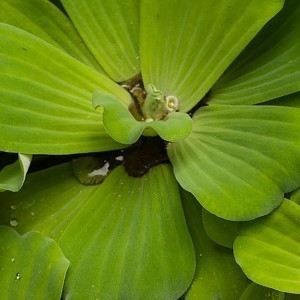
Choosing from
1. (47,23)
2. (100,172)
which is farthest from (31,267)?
(47,23)

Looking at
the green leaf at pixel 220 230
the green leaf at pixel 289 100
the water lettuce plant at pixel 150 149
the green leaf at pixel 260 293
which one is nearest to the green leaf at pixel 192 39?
the water lettuce plant at pixel 150 149

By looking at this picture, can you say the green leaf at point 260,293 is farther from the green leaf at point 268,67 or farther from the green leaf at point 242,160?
the green leaf at point 268,67

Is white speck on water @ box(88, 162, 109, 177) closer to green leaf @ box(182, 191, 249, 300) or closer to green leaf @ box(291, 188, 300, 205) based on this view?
green leaf @ box(182, 191, 249, 300)

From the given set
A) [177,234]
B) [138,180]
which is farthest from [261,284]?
[138,180]

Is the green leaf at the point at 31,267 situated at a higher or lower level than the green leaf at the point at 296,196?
higher

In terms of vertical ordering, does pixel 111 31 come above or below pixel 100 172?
above

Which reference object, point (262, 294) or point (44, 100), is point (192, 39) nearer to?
point (44, 100)

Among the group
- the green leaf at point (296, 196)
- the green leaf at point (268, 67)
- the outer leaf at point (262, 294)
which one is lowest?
the outer leaf at point (262, 294)

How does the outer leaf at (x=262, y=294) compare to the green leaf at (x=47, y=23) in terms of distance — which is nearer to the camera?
the outer leaf at (x=262, y=294)
